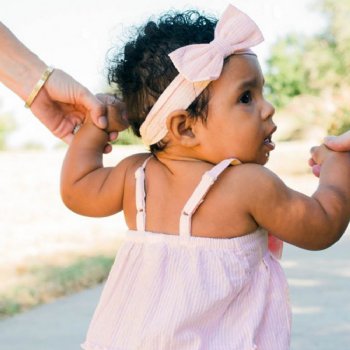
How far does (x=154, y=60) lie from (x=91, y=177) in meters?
0.37

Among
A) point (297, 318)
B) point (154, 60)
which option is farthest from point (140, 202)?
point (297, 318)

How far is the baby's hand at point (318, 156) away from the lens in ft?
6.95

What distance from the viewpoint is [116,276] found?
2.09 m

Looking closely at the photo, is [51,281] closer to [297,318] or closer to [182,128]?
[297,318]

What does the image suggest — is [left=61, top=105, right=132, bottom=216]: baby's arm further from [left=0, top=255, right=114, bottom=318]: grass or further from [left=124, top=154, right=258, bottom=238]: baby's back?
[left=0, top=255, right=114, bottom=318]: grass

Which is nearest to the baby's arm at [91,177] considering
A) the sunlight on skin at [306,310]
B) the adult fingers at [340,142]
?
the adult fingers at [340,142]

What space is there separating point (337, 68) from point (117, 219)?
7.05 m

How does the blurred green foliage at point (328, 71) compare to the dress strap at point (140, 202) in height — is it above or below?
below

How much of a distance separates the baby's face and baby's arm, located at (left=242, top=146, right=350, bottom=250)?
0.08 m

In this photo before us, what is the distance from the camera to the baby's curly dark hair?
207cm

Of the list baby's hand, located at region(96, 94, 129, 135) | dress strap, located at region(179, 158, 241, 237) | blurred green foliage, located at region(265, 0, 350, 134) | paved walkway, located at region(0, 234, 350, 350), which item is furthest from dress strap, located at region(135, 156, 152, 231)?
blurred green foliage, located at region(265, 0, 350, 134)

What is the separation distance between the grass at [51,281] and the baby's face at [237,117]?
2352 millimetres

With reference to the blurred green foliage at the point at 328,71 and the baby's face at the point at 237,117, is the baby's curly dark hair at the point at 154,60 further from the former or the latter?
the blurred green foliage at the point at 328,71

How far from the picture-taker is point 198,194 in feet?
6.47
